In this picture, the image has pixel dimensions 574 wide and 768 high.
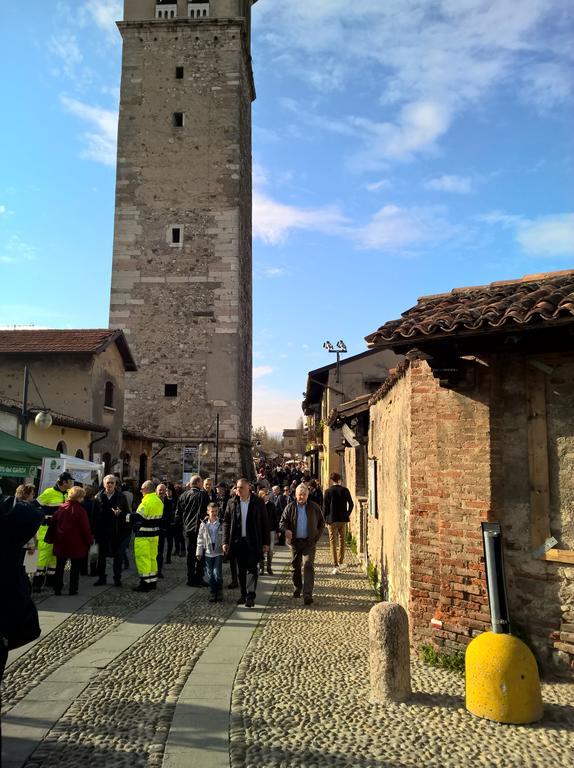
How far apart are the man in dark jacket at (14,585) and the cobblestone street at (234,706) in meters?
0.65

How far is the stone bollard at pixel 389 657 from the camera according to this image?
468cm

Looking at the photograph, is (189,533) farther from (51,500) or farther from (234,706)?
(234,706)

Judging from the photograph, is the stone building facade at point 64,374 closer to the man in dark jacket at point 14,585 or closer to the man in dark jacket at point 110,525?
the man in dark jacket at point 110,525

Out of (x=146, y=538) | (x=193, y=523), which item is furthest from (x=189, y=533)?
(x=146, y=538)

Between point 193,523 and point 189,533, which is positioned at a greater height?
point 193,523

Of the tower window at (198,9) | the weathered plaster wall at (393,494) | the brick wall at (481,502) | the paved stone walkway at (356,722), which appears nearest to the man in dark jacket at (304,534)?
the weathered plaster wall at (393,494)

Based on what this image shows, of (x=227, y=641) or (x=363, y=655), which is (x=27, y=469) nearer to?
(x=227, y=641)

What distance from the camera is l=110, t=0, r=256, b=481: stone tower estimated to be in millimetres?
26984

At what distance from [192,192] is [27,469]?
67.4 ft

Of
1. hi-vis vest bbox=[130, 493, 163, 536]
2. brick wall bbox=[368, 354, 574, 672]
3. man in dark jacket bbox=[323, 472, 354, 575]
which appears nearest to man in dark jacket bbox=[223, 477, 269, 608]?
hi-vis vest bbox=[130, 493, 163, 536]

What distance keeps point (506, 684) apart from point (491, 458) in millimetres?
1908

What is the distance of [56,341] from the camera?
19.7 metres

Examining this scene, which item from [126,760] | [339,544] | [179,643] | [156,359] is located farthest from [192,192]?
[126,760]

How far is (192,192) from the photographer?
1102 inches
